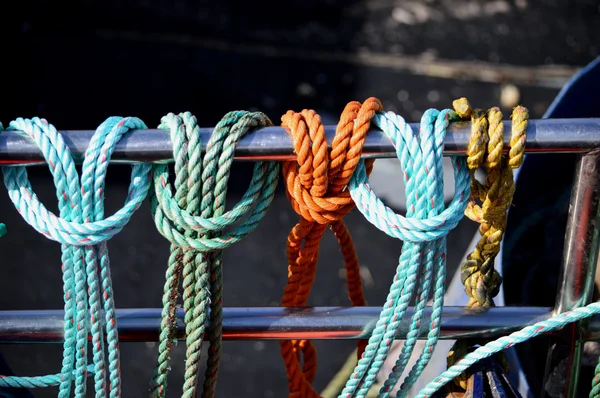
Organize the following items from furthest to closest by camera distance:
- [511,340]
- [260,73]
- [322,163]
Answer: [260,73] < [511,340] < [322,163]

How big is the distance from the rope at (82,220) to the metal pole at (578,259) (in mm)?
641

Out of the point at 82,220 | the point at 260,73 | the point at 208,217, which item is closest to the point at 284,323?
the point at 208,217

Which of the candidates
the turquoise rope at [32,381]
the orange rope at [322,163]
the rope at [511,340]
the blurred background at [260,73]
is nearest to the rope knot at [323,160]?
the orange rope at [322,163]

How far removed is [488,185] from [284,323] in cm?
38

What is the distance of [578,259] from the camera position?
0.85 metres

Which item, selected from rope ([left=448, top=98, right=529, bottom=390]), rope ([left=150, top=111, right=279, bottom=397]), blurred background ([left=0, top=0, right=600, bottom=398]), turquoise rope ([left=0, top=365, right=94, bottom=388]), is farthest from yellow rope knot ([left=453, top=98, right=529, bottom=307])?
blurred background ([left=0, top=0, right=600, bottom=398])

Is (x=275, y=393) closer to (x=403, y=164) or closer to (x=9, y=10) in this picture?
(x=403, y=164)

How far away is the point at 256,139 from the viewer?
2.48 ft

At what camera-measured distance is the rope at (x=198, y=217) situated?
2.42 ft

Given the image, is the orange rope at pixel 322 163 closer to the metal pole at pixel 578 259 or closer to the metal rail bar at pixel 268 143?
the metal rail bar at pixel 268 143

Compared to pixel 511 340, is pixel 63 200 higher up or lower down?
higher up

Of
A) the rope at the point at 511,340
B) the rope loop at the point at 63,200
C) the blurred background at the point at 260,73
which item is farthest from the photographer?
the blurred background at the point at 260,73

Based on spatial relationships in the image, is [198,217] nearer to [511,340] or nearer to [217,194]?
[217,194]

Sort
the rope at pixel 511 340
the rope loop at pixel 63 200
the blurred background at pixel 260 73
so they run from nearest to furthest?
the rope loop at pixel 63 200, the rope at pixel 511 340, the blurred background at pixel 260 73
